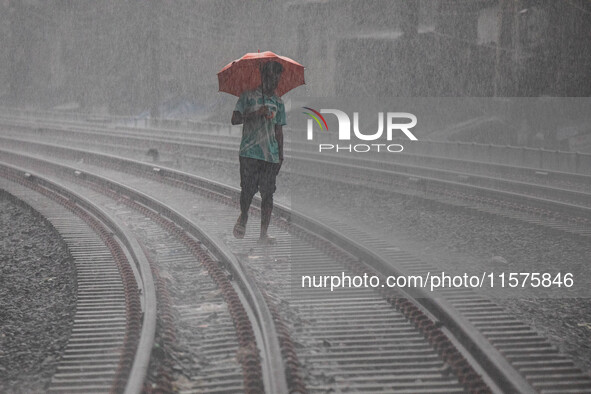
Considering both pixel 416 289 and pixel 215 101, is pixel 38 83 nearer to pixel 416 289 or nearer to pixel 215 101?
pixel 215 101

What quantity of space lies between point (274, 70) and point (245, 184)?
4.19ft

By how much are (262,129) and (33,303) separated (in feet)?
8.89

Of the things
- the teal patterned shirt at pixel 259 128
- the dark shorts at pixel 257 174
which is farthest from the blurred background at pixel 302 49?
the teal patterned shirt at pixel 259 128

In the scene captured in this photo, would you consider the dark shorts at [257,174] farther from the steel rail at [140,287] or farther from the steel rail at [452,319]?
the steel rail at [140,287]

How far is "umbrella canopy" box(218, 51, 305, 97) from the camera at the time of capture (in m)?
6.27

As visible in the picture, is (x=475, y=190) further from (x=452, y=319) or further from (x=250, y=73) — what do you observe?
(x=452, y=319)

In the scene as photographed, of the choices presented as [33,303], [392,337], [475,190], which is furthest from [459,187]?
[33,303]

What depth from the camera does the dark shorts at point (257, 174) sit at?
6543 millimetres

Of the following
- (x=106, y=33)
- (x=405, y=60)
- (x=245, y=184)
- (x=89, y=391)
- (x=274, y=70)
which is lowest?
(x=89, y=391)

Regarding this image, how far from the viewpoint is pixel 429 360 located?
13.9ft

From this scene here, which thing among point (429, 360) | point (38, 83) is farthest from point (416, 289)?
point (38, 83)

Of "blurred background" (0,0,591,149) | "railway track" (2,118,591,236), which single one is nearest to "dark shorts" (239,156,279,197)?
"railway track" (2,118,591,236)

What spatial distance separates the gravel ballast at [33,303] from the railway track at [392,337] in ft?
3.83

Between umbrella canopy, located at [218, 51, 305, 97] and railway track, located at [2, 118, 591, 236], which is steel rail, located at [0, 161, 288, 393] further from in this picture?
railway track, located at [2, 118, 591, 236]
